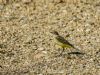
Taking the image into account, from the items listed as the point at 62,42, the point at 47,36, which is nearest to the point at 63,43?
the point at 62,42

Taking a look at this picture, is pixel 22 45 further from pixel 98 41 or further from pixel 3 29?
pixel 98 41

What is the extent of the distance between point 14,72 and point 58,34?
4.63ft

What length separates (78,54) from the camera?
6.10m

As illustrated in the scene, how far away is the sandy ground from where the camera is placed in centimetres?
572

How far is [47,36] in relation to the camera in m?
6.73

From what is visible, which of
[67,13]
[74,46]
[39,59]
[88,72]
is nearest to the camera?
[88,72]

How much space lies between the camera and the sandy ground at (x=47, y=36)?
5.72m

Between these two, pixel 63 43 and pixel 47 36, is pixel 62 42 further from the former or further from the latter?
pixel 47 36

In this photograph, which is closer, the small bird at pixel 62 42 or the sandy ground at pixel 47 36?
the sandy ground at pixel 47 36

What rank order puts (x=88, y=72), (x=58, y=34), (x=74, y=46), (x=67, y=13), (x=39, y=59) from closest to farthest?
(x=88, y=72), (x=39, y=59), (x=74, y=46), (x=58, y=34), (x=67, y=13)

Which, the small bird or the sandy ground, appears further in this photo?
the small bird

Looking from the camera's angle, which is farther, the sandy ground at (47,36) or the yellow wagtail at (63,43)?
the yellow wagtail at (63,43)

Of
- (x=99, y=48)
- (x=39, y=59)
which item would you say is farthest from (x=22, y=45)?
(x=99, y=48)

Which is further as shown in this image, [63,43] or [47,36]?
[47,36]
